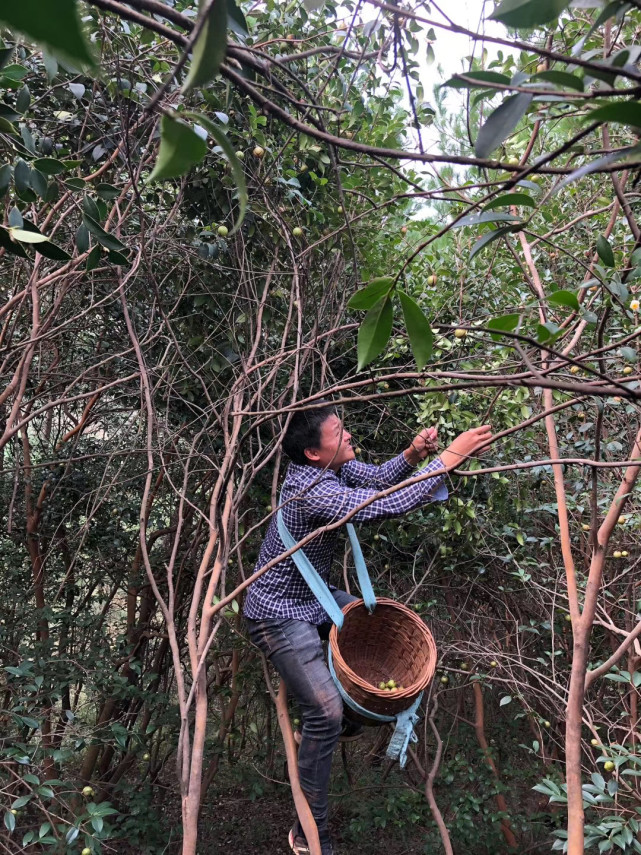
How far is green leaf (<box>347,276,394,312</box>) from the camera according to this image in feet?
2.60

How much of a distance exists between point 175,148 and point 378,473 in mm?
2056

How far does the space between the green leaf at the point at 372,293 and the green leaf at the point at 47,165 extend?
745 mm

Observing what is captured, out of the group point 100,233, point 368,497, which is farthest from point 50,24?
point 368,497

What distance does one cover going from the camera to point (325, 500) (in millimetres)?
2088

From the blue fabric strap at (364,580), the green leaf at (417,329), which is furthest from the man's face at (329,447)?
the green leaf at (417,329)

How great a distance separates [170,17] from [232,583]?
8.45 ft

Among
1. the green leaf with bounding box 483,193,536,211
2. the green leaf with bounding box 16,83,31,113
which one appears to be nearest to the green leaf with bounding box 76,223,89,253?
the green leaf with bounding box 16,83,31,113

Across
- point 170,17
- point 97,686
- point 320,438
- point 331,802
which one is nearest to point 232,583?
point 97,686

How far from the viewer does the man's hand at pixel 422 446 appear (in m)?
2.17

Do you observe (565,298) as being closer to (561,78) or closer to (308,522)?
(561,78)

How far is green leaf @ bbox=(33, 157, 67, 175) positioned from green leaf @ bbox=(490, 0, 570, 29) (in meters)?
0.96

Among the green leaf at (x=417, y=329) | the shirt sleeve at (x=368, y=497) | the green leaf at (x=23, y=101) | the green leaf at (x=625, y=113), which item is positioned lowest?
the shirt sleeve at (x=368, y=497)

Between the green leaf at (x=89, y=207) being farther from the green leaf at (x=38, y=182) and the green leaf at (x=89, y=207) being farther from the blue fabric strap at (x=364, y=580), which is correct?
the blue fabric strap at (x=364, y=580)

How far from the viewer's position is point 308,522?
2.26m
